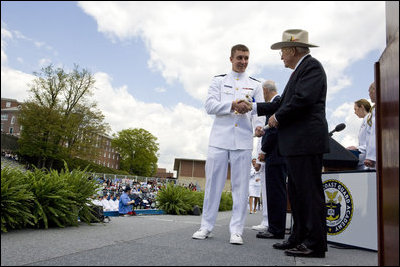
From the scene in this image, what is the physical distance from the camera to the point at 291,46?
337 cm

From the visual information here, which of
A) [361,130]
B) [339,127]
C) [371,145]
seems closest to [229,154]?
[339,127]

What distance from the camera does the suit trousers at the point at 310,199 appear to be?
2.78 metres

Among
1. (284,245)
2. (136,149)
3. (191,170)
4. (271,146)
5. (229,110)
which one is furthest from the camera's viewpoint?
(136,149)

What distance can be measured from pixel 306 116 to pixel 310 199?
0.72m

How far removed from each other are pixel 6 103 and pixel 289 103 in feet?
333

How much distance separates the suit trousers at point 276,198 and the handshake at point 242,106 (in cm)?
98

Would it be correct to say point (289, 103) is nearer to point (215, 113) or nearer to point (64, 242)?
point (215, 113)

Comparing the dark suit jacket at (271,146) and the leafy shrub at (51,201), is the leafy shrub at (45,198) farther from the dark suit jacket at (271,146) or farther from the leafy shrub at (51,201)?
the dark suit jacket at (271,146)

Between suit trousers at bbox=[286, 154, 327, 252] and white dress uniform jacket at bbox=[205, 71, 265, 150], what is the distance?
95 cm

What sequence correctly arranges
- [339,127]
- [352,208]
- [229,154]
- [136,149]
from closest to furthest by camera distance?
[352,208] → [229,154] → [339,127] → [136,149]

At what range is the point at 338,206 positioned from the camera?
12.5ft

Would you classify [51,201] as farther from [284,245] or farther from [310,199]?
[310,199]

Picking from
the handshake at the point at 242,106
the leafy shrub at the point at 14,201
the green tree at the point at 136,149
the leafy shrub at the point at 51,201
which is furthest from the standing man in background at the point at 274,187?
the green tree at the point at 136,149

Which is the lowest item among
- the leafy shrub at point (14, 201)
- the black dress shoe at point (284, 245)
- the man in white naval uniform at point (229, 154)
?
the black dress shoe at point (284, 245)
